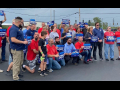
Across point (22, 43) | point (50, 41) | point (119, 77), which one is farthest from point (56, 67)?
point (119, 77)

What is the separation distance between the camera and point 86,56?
653cm

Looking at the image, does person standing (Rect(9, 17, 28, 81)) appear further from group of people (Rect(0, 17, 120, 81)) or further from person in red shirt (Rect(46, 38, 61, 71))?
person in red shirt (Rect(46, 38, 61, 71))

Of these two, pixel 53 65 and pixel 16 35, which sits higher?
pixel 16 35

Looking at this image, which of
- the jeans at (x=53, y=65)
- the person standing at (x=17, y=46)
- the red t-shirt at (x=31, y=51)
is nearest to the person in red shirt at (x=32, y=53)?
the red t-shirt at (x=31, y=51)

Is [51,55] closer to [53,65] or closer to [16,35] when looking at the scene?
[53,65]

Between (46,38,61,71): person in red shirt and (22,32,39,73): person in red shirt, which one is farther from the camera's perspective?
(46,38,61,71): person in red shirt

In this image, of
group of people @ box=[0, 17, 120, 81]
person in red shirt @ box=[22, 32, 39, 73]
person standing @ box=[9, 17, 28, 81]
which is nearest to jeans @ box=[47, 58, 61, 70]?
group of people @ box=[0, 17, 120, 81]

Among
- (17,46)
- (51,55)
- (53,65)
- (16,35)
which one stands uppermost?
(16,35)

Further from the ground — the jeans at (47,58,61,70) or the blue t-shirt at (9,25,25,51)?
the blue t-shirt at (9,25,25,51)

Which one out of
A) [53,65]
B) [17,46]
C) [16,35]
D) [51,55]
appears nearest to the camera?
[16,35]

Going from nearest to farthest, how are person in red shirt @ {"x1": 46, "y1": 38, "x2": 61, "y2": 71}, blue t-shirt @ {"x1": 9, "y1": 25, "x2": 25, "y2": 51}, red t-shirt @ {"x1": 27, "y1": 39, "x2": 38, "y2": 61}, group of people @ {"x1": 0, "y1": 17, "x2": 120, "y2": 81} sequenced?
blue t-shirt @ {"x1": 9, "y1": 25, "x2": 25, "y2": 51} → group of people @ {"x1": 0, "y1": 17, "x2": 120, "y2": 81} → red t-shirt @ {"x1": 27, "y1": 39, "x2": 38, "y2": 61} → person in red shirt @ {"x1": 46, "y1": 38, "x2": 61, "y2": 71}

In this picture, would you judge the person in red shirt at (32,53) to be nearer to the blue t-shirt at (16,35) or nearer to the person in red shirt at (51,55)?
the person in red shirt at (51,55)

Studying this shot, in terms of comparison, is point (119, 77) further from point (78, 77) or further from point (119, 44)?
point (119, 44)

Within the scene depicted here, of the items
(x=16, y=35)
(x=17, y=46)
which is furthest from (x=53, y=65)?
(x=16, y=35)
